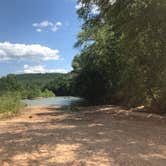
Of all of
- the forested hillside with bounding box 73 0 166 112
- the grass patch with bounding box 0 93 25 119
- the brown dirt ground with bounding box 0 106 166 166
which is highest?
the forested hillside with bounding box 73 0 166 112

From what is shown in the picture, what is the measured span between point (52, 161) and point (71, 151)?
1000 millimetres

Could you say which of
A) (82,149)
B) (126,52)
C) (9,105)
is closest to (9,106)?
(9,105)

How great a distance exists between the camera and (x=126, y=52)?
19.0 m

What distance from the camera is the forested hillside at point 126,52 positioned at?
1312cm

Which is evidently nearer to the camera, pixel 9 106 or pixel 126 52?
pixel 126 52

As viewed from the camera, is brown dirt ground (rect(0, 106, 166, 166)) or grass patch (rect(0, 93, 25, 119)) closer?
brown dirt ground (rect(0, 106, 166, 166))

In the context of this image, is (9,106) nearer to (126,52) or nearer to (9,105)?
(9,105)

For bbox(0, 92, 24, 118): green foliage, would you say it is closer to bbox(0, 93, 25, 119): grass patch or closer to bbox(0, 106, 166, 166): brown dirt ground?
bbox(0, 93, 25, 119): grass patch

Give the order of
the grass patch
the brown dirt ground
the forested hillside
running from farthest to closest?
the grass patch < the forested hillside < the brown dirt ground

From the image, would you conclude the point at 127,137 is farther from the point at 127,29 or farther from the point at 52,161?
the point at 127,29

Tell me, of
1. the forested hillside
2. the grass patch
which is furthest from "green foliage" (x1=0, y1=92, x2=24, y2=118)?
the forested hillside

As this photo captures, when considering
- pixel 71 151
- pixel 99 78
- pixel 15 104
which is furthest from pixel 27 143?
pixel 99 78

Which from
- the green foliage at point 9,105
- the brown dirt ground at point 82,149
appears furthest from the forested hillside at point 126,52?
the green foliage at point 9,105

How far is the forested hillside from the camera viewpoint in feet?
43.1
